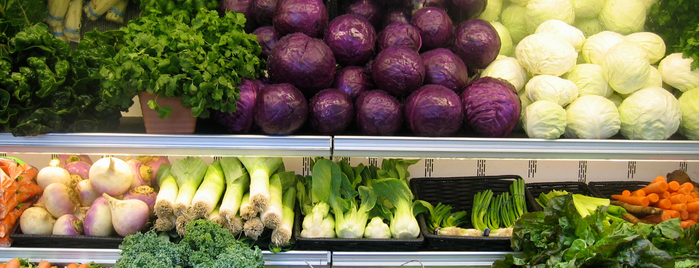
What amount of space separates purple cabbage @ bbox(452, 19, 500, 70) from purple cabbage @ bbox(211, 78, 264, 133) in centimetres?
94

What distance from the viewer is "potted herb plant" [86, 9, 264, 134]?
163 centimetres

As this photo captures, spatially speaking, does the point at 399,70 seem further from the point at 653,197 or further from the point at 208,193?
the point at 653,197

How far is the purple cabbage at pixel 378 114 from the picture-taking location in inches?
72.1

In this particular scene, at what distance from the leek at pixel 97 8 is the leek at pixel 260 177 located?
3.32ft

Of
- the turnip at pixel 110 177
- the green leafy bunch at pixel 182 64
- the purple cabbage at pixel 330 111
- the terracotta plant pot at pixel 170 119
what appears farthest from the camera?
the turnip at pixel 110 177

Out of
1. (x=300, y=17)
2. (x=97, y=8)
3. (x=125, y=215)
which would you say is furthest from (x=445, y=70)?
(x=97, y=8)

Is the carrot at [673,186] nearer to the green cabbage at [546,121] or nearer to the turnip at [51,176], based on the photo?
the green cabbage at [546,121]

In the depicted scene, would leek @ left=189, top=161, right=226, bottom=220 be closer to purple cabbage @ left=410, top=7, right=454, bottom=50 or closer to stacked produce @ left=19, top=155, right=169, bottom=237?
stacked produce @ left=19, top=155, right=169, bottom=237

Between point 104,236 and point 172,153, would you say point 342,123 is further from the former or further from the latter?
point 104,236

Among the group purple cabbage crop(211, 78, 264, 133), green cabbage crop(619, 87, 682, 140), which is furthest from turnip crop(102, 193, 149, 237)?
green cabbage crop(619, 87, 682, 140)

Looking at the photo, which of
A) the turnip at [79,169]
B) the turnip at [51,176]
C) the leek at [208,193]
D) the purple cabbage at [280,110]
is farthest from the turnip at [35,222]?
the purple cabbage at [280,110]

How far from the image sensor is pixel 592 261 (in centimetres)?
176

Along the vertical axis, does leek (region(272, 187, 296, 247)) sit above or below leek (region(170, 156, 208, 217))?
below

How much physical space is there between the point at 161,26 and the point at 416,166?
1.61 m
